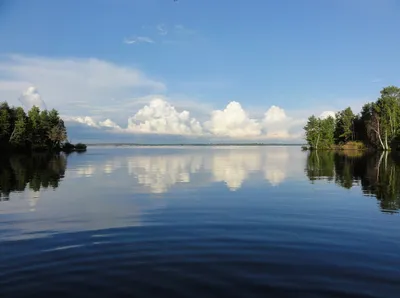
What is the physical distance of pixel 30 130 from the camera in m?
138

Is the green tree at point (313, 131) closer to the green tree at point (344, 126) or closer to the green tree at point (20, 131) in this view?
the green tree at point (344, 126)

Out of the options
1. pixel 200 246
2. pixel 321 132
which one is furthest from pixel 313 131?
pixel 200 246

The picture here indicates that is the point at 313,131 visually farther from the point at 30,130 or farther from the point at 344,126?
the point at 30,130

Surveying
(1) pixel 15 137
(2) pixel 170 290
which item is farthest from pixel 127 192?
(1) pixel 15 137

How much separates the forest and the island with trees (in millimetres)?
121964

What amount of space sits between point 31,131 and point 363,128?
143 metres

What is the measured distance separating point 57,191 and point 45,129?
13723 cm

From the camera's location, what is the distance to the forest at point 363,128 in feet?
449

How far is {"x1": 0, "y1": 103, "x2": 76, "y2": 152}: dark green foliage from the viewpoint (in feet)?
408

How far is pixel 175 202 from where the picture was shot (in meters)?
24.4

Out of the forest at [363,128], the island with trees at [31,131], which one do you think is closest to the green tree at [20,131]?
the island with trees at [31,131]

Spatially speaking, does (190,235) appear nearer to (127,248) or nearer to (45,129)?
(127,248)

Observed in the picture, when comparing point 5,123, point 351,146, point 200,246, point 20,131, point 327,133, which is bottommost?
point 200,246

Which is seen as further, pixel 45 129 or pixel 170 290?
pixel 45 129
